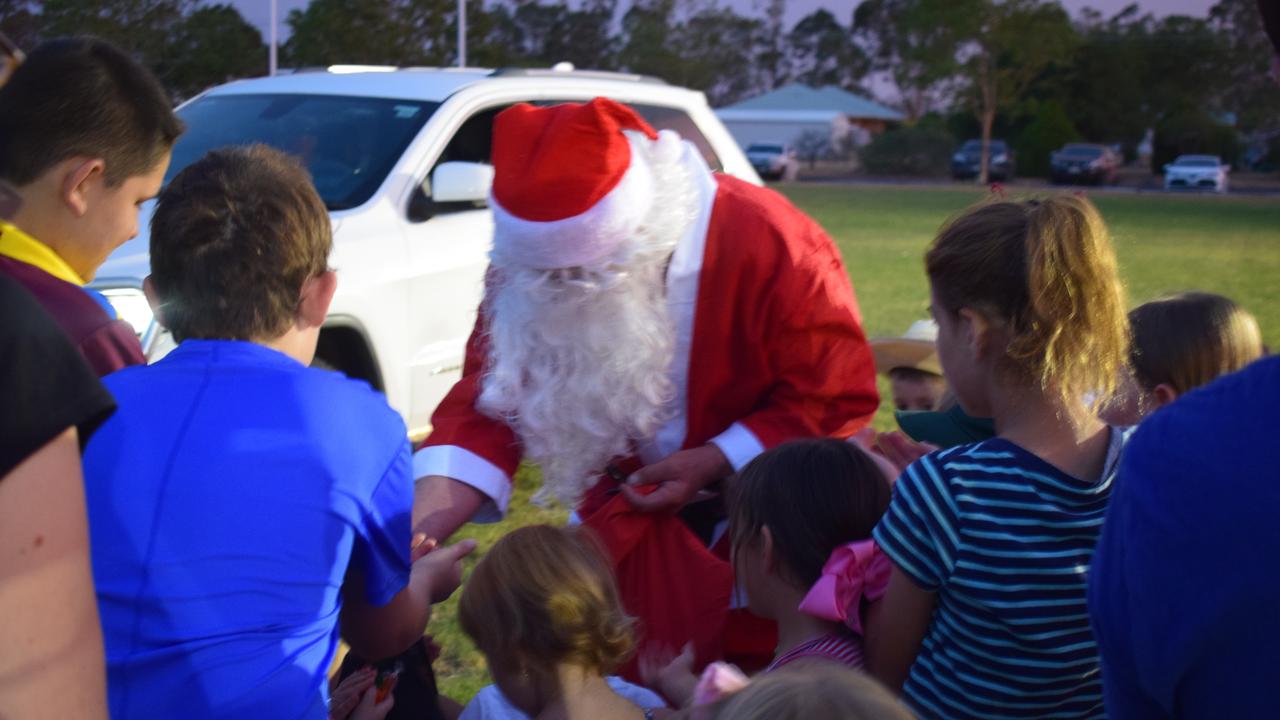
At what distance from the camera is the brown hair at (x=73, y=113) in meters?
2.16

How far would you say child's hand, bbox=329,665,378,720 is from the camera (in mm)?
2213

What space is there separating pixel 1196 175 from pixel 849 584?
40077mm

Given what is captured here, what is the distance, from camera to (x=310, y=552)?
171 centimetres

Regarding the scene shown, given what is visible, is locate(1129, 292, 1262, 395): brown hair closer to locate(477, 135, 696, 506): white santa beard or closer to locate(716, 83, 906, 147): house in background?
locate(477, 135, 696, 506): white santa beard

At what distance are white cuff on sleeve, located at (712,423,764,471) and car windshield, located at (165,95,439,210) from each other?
11.0 feet

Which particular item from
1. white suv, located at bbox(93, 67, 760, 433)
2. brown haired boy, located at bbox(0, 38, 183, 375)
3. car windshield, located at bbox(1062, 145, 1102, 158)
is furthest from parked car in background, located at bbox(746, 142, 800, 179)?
brown haired boy, located at bbox(0, 38, 183, 375)

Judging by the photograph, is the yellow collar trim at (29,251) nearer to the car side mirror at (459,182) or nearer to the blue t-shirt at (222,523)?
the blue t-shirt at (222,523)

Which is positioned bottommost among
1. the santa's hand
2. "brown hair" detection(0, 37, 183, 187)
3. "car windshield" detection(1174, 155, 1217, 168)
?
"car windshield" detection(1174, 155, 1217, 168)

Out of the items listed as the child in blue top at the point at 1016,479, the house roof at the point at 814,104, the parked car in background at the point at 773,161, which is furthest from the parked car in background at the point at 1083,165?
the child in blue top at the point at 1016,479

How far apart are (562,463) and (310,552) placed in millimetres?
1121

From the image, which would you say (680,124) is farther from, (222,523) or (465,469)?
(222,523)

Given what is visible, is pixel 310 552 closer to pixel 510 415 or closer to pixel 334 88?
pixel 510 415

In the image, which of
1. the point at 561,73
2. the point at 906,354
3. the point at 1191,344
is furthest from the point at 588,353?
the point at 561,73

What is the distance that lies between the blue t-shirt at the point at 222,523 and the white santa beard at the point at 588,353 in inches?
39.6
